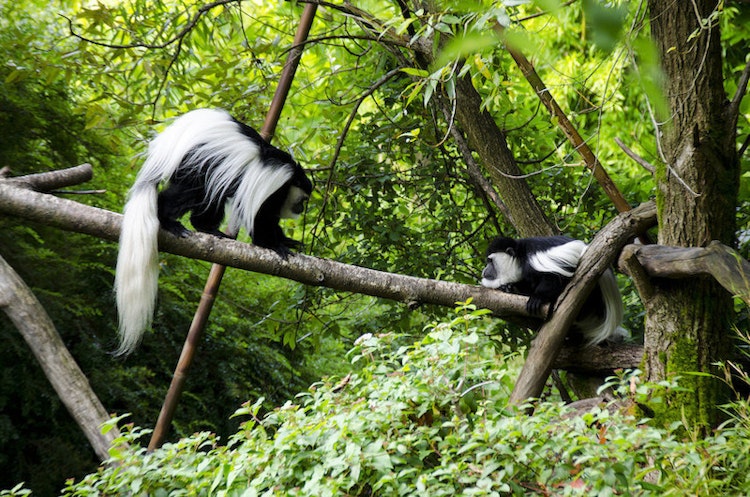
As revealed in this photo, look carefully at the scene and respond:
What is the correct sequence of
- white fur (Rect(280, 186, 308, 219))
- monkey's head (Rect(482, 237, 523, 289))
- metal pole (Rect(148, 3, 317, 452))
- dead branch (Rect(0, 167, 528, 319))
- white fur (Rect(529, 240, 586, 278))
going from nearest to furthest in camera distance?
dead branch (Rect(0, 167, 528, 319)), metal pole (Rect(148, 3, 317, 452)), white fur (Rect(529, 240, 586, 278)), white fur (Rect(280, 186, 308, 219)), monkey's head (Rect(482, 237, 523, 289))

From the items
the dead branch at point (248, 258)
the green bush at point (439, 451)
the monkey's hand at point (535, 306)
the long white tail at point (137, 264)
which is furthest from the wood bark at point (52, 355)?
the monkey's hand at point (535, 306)

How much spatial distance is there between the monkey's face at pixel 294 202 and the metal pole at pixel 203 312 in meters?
0.29

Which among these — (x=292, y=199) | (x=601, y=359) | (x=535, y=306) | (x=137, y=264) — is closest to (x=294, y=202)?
(x=292, y=199)

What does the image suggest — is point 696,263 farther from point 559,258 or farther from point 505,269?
point 505,269

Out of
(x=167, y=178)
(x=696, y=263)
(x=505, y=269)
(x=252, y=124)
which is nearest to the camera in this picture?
(x=696, y=263)

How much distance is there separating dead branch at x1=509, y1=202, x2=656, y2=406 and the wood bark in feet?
5.27

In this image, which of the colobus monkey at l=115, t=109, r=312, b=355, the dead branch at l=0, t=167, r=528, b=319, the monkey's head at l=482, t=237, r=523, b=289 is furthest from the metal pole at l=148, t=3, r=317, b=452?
the monkey's head at l=482, t=237, r=523, b=289

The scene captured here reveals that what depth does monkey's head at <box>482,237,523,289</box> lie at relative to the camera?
335 centimetres

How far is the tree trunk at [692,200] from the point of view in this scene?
2.29 m

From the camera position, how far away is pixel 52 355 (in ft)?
8.00

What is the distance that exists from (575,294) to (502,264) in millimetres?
773

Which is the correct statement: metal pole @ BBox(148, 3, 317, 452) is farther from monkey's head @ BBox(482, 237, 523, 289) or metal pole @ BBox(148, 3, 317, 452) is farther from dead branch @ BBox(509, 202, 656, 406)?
dead branch @ BBox(509, 202, 656, 406)

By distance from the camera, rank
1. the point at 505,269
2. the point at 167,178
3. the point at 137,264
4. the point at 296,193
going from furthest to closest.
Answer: the point at 505,269
the point at 296,193
the point at 167,178
the point at 137,264

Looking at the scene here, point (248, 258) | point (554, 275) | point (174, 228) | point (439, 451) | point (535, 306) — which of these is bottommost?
point (439, 451)
